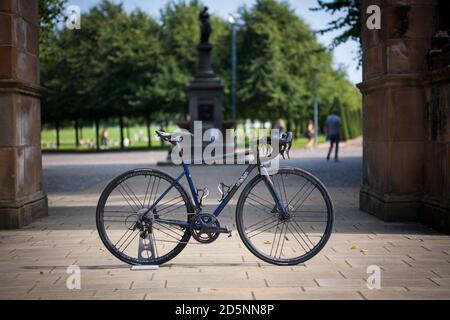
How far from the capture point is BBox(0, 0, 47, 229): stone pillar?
8.23 metres

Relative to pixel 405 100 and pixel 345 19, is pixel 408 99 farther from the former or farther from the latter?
pixel 345 19

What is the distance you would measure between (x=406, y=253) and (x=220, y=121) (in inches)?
831

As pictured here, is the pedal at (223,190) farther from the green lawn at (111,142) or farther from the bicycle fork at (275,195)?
the green lawn at (111,142)

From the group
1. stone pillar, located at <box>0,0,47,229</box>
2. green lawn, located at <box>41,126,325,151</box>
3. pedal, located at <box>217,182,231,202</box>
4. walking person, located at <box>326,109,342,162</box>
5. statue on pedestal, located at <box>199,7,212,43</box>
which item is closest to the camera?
pedal, located at <box>217,182,231,202</box>

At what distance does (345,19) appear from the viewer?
655 inches

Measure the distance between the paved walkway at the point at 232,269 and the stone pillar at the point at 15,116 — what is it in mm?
343

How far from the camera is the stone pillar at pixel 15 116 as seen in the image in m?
8.23

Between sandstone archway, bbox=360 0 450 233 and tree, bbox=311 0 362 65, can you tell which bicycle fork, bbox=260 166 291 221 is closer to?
sandstone archway, bbox=360 0 450 233

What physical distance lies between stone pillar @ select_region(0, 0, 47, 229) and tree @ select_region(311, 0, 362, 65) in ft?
29.4

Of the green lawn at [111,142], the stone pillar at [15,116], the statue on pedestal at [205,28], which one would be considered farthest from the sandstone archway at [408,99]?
the green lawn at [111,142]

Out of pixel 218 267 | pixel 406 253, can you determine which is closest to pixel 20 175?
pixel 218 267

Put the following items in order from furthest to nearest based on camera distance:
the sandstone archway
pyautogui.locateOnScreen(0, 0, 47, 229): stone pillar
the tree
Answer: the tree, the sandstone archway, pyautogui.locateOnScreen(0, 0, 47, 229): stone pillar

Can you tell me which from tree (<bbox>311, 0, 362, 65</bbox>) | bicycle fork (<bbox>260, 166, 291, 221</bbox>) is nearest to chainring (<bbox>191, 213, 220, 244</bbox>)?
bicycle fork (<bbox>260, 166, 291, 221</bbox>)
